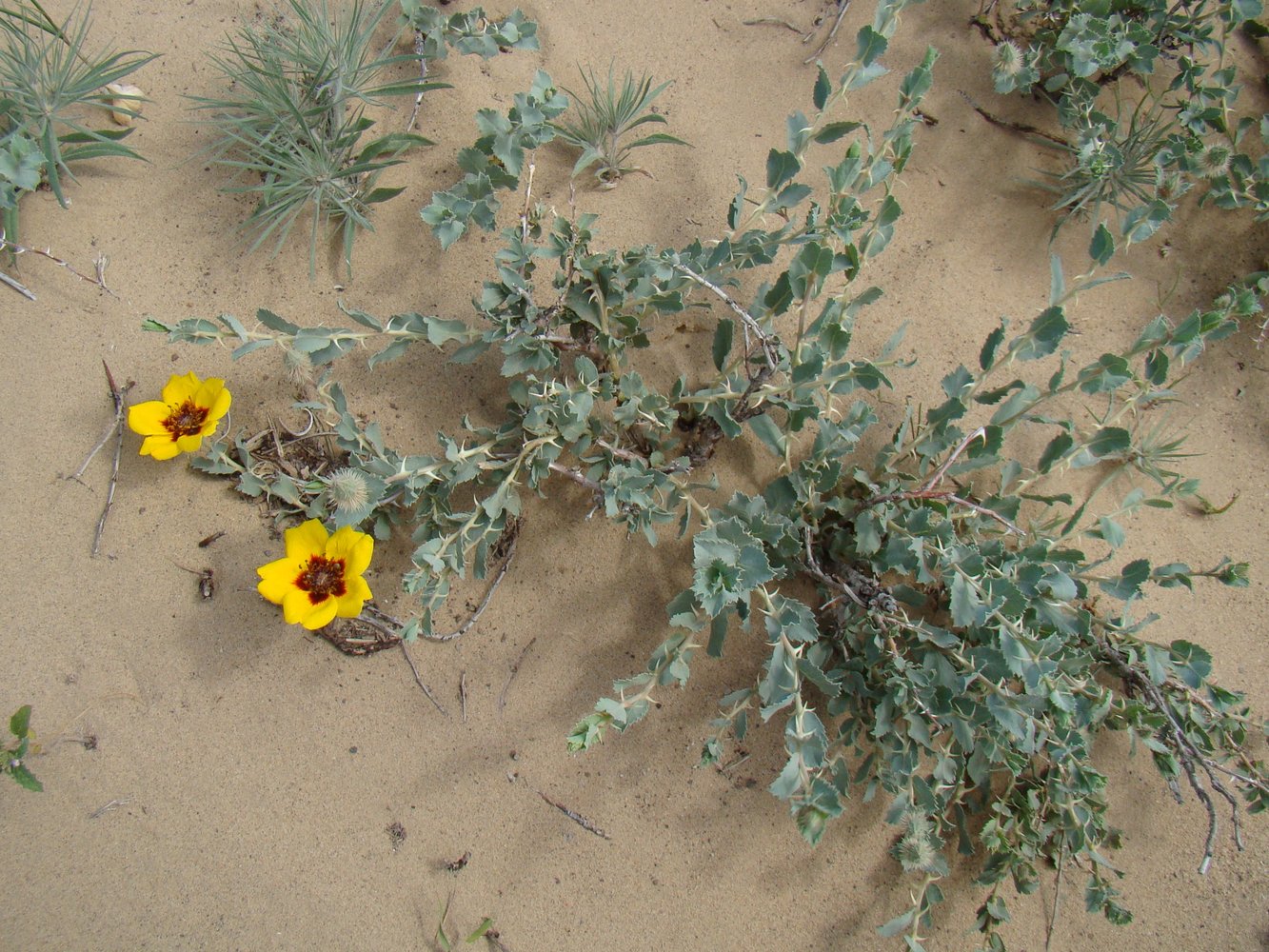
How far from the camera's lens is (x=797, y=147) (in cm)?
194

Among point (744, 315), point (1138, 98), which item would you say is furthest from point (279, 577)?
point (1138, 98)

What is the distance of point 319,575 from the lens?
2.12 m

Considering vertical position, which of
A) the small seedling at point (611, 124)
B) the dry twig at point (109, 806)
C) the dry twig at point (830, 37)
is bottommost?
the dry twig at point (109, 806)

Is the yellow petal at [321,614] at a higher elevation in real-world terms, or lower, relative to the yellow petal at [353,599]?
lower

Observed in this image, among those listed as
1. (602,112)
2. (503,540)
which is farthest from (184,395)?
(602,112)

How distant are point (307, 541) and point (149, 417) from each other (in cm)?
55

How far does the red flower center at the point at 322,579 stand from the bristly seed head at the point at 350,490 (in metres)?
0.23

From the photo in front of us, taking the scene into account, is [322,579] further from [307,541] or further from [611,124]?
[611,124]

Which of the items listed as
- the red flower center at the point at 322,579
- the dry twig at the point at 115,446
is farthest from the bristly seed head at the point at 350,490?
the dry twig at the point at 115,446

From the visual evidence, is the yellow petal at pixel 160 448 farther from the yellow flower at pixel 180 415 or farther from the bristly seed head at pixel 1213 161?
the bristly seed head at pixel 1213 161

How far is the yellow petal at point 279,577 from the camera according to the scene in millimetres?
2055

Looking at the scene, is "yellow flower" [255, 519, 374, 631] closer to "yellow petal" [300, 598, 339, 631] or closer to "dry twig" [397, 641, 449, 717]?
"yellow petal" [300, 598, 339, 631]

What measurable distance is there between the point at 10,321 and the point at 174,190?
0.55m

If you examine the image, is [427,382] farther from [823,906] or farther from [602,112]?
[823,906]
